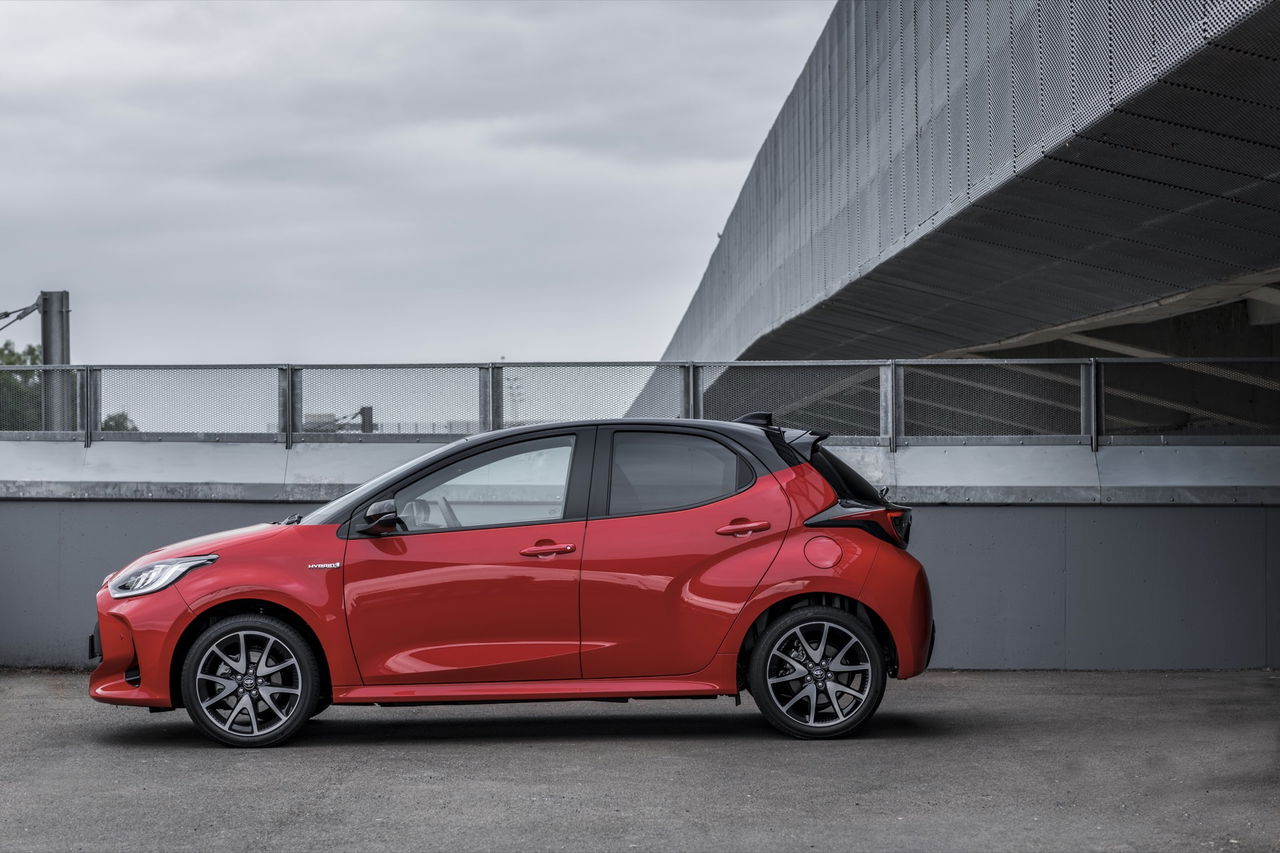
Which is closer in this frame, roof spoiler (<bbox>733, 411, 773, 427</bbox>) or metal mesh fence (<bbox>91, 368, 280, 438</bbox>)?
roof spoiler (<bbox>733, 411, 773, 427</bbox>)

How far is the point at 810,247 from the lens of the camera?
28.9 meters

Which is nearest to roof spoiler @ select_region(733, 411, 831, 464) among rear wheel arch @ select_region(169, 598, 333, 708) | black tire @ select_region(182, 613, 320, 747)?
rear wheel arch @ select_region(169, 598, 333, 708)

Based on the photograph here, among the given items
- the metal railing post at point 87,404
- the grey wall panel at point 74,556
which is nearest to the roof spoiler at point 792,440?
the grey wall panel at point 74,556

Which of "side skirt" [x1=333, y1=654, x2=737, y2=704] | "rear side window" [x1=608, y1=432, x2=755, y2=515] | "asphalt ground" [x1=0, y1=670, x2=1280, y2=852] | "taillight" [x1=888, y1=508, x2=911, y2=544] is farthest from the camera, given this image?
"taillight" [x1=888, y1=508, x2=911, y2=544]

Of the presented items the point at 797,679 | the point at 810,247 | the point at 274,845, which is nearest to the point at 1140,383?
the point at 797,679

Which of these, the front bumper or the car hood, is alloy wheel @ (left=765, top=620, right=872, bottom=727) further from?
the front bumper

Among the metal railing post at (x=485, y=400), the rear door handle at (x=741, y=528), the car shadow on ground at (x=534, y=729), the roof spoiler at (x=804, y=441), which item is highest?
the metal railing post at (x=485, y=400)

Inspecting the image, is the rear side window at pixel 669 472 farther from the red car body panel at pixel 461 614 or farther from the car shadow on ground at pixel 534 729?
the car shadow on ground at pixel 534 729

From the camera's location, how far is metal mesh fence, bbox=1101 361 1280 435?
11500mm

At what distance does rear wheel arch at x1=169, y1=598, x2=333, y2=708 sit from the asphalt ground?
30cm

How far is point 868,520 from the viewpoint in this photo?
25.4 ft

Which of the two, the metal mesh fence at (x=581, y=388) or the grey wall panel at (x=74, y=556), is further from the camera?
the metal mesh fence at (x=581, y=388)

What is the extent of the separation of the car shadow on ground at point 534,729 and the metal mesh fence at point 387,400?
11.2 ft

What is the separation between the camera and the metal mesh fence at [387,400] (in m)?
11.9
